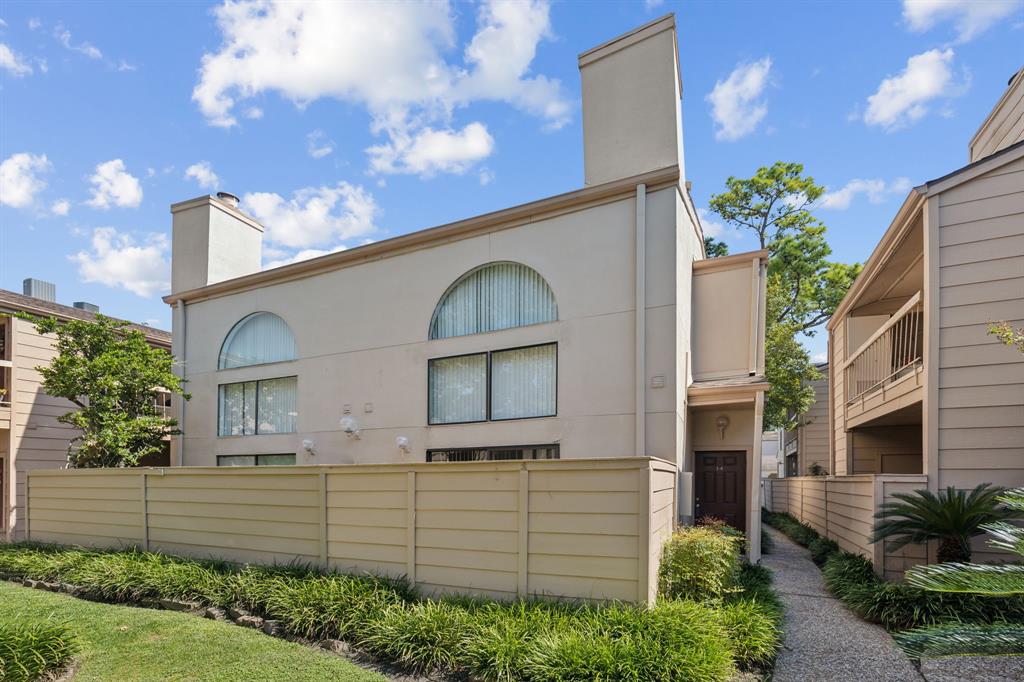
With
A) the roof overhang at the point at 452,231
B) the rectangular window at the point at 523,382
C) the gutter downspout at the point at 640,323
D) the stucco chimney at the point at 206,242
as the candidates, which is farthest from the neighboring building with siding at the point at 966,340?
the stucco chimney at the point at 206,242

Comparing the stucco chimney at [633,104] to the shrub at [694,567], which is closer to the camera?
the shrub at [694,567]

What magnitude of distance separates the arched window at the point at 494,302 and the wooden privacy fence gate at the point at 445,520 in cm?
374

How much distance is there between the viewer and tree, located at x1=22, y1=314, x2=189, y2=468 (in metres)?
11.3

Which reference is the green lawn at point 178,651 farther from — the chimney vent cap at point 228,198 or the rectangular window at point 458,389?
the chimney vent cap at point 228,198

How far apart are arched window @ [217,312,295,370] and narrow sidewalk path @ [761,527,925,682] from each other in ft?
33.7

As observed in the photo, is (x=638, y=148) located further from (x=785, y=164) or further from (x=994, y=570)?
(x=785, y=164)

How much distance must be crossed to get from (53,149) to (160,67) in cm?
242

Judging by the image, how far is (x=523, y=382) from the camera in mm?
9797

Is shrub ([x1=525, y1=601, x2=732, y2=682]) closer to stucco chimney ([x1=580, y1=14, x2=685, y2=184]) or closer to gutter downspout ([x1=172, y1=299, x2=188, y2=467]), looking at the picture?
stucco chimney ([x1=580, y1=14, x2=685, y2=184])

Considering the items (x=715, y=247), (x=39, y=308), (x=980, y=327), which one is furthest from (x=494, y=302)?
(x=715, y=247)

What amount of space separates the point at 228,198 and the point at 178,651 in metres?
12.4

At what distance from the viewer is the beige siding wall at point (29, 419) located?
42.6 feet

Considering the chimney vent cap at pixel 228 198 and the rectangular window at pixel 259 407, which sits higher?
the chimney vent cap at pixel 228 198

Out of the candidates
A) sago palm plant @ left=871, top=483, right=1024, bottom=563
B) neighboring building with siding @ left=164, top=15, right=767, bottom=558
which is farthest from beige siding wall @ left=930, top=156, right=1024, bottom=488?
neighboring building with siding @ left=164, top=15, right=767, bottom=558
